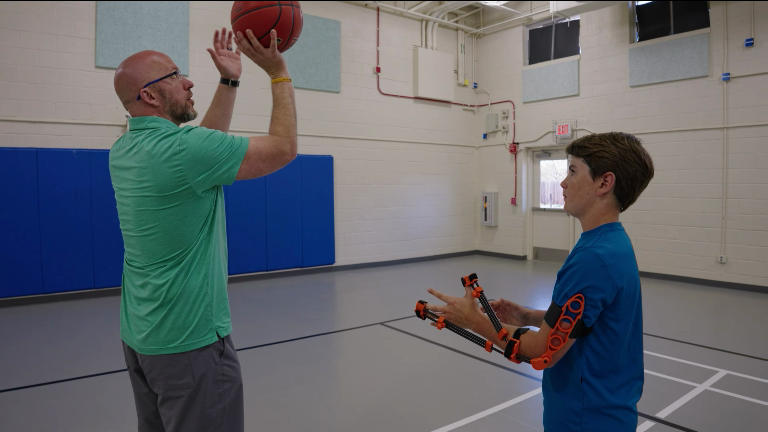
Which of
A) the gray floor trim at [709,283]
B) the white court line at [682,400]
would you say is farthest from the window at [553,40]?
the white court line at [682,400]

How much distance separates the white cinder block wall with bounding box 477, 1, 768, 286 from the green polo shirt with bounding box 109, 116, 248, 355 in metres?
7.43

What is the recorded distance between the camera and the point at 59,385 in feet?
11.3

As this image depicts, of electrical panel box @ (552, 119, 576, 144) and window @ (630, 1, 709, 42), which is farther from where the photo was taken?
electrical panel box @ (552, 119, 576, 144)

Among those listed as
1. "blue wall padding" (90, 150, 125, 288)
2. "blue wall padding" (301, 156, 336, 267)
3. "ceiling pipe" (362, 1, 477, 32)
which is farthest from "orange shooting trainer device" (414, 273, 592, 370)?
"ceiling pipe" (362, 1, 477, 32)

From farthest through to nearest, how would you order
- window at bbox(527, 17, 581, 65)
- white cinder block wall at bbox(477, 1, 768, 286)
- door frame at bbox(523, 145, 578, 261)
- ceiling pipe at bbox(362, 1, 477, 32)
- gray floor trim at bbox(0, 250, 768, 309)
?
door frame at bbox(523, 145, 578, 261) → window at bbox(527, 17, 581, 65) → ceiling pipe at bbox(362, 1, 477, 32) → white cinder block wall at bbox(477, 1, 768, 286) → gray floor trim at bbox(0, 250, 768, 309)

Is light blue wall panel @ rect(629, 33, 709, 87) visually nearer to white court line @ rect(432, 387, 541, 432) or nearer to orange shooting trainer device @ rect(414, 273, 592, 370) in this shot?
white court line @ rect(432, 387, 541, 432)

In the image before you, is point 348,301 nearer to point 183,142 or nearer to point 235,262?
point 235,262

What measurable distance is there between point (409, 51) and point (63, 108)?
5.64 m

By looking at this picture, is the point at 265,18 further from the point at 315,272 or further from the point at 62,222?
the point at 315,272

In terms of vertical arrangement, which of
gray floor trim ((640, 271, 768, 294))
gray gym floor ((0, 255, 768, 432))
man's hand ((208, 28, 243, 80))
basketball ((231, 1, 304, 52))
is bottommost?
gray gym floor ((0, 255, 768, 432))

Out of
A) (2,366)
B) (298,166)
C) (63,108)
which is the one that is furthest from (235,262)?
(2,366)

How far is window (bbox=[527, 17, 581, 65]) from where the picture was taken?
8.53 metres

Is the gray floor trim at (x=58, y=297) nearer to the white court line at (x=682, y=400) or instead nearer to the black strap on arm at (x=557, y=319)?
the white court line at (x=682, y=400)

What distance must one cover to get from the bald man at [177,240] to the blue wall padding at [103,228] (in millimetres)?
5234
